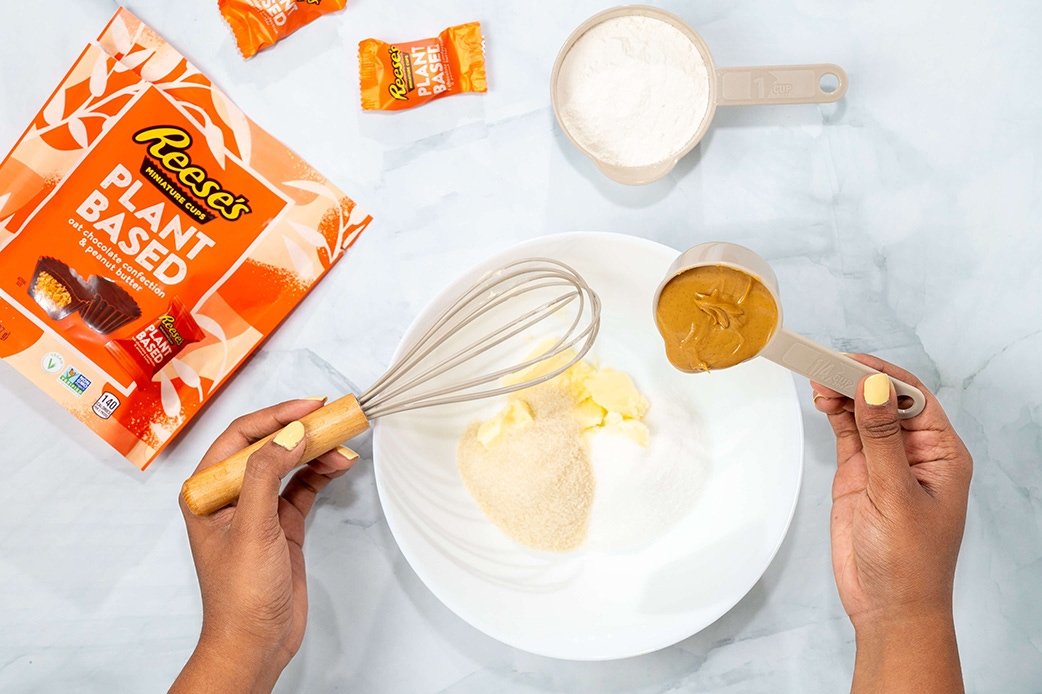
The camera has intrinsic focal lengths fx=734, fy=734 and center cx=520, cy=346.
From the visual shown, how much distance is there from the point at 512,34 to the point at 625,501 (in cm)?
67

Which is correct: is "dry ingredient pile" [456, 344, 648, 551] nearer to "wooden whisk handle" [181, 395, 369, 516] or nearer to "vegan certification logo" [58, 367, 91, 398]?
"wooden whisk handle" [181, 395, 369, 516]

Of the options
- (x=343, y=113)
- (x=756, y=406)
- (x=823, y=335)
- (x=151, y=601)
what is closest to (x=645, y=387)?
(x=756, y=406)

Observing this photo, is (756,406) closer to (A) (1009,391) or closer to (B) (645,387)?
(B) (645,387)

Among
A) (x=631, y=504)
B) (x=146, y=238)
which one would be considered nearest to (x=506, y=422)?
(x=631, y=504)

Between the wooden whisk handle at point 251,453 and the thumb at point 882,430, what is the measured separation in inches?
22.3

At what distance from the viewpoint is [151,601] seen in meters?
1.08

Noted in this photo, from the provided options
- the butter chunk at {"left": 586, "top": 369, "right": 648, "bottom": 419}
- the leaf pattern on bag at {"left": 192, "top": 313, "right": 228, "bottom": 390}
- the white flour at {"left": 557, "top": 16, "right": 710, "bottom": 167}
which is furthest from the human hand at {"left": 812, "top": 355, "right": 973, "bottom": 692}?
the leaf pattern on bag at {"left": 192, "top": 313, "right": 228, "bottom": 390}

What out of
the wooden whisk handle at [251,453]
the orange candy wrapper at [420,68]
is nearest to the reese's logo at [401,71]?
the orange candy wrapper at [420,68]

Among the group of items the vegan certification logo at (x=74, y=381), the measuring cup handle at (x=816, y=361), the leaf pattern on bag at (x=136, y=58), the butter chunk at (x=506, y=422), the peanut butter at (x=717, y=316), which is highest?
the leaf pattern on bag at (x=136, y=58)

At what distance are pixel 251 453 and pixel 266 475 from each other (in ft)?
0.15

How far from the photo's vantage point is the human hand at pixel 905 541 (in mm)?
812

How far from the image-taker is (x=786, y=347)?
0.81 metres

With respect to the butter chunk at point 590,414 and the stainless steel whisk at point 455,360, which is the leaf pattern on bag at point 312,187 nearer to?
the stainless steel whisk at point 455,360

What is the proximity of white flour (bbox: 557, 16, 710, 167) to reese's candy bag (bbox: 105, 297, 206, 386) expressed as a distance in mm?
596
